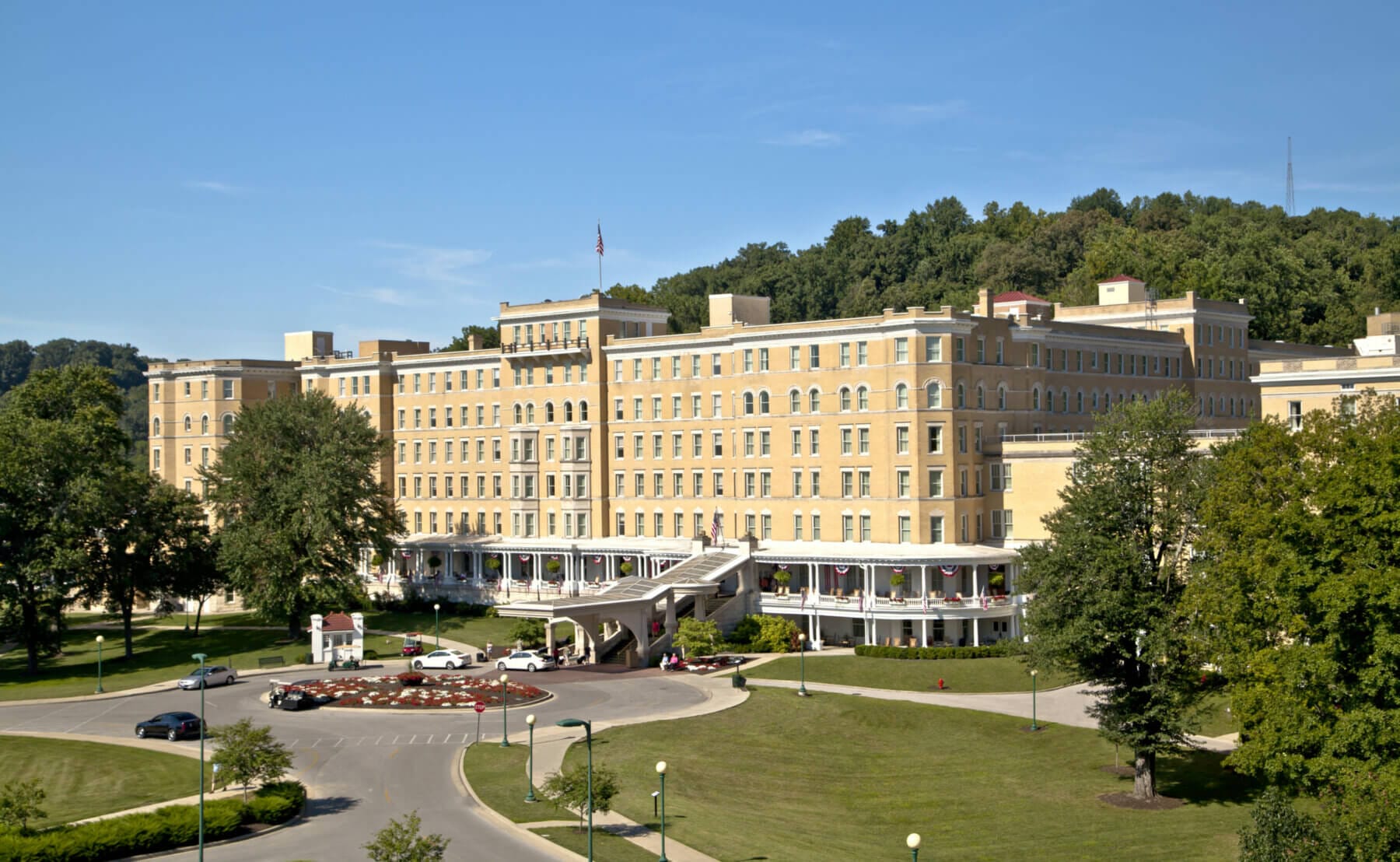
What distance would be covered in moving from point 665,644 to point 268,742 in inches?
1330

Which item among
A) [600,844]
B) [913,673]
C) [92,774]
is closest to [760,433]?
[913,673]

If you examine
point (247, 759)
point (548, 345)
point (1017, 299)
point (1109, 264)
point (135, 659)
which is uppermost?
point (1109, 264)

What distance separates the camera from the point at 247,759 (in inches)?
1939

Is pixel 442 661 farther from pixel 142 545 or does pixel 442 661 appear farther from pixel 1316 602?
pixel 1316 602

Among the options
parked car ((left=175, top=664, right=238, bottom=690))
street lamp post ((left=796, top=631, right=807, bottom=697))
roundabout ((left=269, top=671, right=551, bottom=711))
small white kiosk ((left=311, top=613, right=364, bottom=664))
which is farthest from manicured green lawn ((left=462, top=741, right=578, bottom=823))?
small white kiosk ((left=311, top=613, right=364, bottom=664))

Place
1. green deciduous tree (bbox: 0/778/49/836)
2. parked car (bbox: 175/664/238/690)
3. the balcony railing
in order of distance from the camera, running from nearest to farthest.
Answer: green deciduous tree (bbox: 0/778/49/836) < parked car (bbox: 175/664/238/690) < the balcony railing

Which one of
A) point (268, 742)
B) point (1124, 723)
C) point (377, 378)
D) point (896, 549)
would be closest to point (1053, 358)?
point (896, 549)

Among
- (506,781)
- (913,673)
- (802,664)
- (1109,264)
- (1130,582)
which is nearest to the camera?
(1130,582)

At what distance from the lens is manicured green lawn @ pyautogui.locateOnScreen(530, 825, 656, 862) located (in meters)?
43.1

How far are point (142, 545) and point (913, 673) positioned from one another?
5148cm

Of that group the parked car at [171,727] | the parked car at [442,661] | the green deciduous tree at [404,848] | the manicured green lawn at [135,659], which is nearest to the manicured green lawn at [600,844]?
the green deciduous tree at [404,848]

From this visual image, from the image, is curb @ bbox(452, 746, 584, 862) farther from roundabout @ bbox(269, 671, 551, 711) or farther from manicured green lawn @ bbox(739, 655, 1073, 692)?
manicured green lawn @ bbox(739, 655, 1073, 692)

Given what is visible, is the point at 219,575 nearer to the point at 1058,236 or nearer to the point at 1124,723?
the point at 1124,723

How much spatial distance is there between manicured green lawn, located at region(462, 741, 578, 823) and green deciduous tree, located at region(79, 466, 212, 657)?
42138mm
